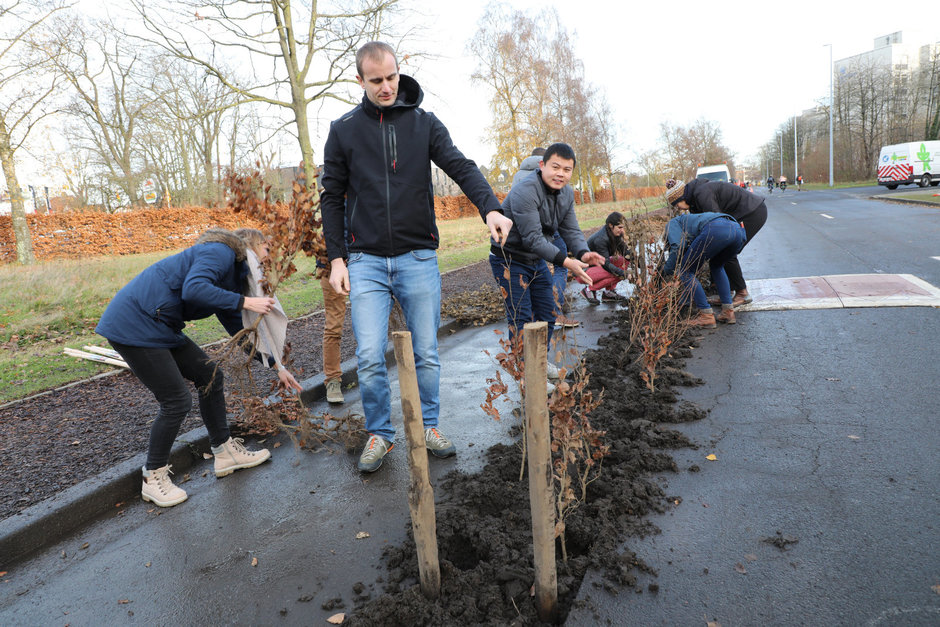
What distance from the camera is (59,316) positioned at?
8750 millimetres

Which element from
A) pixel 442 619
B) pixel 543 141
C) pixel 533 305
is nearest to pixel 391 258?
pixel 533 305

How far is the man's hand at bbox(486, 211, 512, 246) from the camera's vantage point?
271 centimetres

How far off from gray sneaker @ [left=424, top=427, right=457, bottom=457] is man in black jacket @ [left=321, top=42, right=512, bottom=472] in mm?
313

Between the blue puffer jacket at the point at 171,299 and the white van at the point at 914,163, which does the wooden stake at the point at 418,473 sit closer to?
the blue puffer jacket at the point at 171,299

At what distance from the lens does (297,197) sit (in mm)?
4113

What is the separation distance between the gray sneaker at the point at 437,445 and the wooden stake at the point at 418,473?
4.24 ft

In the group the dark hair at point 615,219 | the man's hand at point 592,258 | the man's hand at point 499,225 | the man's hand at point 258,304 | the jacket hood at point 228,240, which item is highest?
the jacket hood at point 228,240

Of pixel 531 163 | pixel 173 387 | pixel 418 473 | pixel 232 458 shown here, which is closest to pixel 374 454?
pixel 232 458

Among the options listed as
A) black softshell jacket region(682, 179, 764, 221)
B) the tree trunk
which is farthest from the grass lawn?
the tree trunk

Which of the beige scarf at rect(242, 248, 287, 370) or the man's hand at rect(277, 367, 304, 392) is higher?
the beige scarf at rect(242, 248, 287, 370)

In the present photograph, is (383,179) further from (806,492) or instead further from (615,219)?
(615,219)

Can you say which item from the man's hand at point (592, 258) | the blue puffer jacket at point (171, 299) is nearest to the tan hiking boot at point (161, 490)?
the blue puffer jacket at point (171, 299)

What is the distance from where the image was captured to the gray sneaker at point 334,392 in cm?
480

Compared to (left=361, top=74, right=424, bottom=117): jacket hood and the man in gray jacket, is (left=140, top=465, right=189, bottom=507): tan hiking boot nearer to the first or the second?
the man in gray jacket
